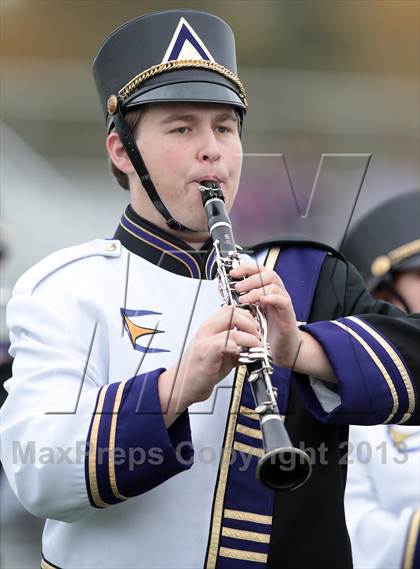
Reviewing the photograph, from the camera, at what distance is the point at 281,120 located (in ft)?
31.7

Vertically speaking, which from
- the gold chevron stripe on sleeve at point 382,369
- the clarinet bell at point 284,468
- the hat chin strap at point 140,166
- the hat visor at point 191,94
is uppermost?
the hat visor at point 191,94

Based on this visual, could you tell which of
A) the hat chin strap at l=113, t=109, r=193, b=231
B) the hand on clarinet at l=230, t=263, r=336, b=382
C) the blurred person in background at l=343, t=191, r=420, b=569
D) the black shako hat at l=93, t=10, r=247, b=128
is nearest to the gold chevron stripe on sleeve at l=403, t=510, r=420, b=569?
the blurred person in background at l=343, t=191, r=420, b=569

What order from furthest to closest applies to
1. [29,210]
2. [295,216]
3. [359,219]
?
[29,210]
[295,216]
[359,219]

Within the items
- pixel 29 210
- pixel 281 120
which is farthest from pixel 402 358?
pixel 281 120

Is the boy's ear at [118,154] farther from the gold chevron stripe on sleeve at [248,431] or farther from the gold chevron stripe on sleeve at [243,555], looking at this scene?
the gold chevron stripe on sleeve at [243,555]

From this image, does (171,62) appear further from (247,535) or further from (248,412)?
(247,535)

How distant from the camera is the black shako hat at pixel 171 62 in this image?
248 cm

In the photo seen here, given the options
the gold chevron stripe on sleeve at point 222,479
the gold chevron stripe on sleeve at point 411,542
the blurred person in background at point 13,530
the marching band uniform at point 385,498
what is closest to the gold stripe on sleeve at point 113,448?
the gold chevron stripe on sleeve at point 222,479

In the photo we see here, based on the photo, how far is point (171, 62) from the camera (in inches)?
99.3

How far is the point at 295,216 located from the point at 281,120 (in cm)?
481

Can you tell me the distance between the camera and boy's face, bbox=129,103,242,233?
94.4 inches

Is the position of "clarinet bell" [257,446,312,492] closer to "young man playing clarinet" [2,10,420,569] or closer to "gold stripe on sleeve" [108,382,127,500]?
"young man playing clarinet" [2,10,420,569]

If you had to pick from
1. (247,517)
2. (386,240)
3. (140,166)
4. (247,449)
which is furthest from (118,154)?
(386,240)

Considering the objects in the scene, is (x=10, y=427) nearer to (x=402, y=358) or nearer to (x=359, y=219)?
(x=402, y=358)
